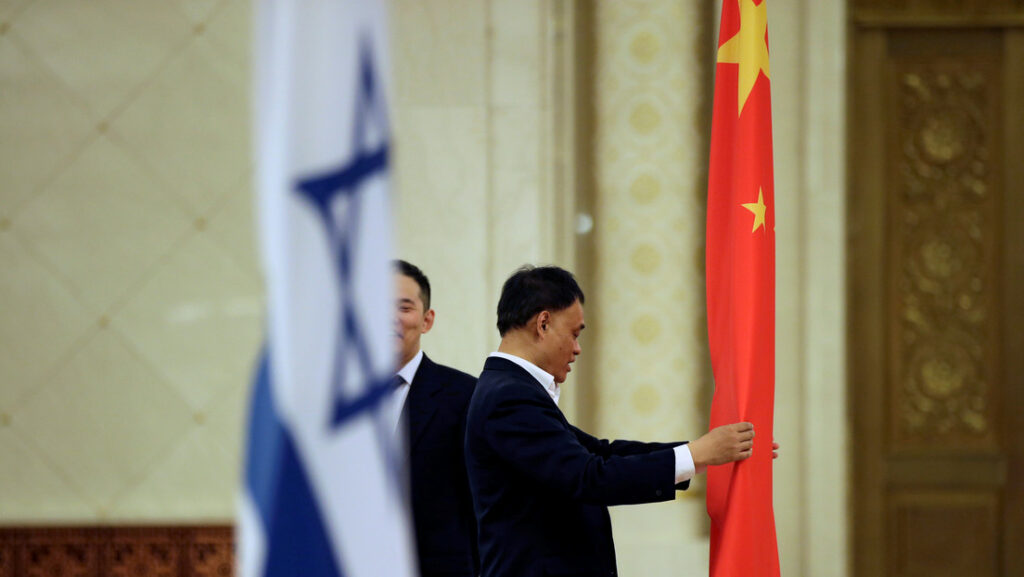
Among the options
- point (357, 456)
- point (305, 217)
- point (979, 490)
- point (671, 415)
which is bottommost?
point (979, 490)

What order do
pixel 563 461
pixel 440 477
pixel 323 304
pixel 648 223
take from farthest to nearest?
pixel 648 223
pixel 440 477
pixel 563 461
pixel 323 304

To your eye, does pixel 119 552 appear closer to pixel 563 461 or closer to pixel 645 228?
pixel 645 228

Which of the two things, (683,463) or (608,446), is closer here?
(683,463)

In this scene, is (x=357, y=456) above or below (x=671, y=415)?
above

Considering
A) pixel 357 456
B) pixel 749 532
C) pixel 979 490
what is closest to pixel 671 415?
pixel 979 490

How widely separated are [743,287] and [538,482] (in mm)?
516

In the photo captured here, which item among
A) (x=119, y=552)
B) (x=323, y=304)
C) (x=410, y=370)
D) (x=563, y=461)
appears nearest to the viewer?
(x=323, y=304)

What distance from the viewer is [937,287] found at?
4.20m

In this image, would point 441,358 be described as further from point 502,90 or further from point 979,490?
point 979,490

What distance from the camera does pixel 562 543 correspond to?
83.2 inches

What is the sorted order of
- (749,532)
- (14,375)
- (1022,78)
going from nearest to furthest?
1. (749,532)
2. (14,375)
3. (1022,78)

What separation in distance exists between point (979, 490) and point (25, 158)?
3688mm

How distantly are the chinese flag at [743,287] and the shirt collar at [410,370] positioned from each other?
797 mm

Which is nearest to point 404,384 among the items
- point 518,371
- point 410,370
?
point 410,370
